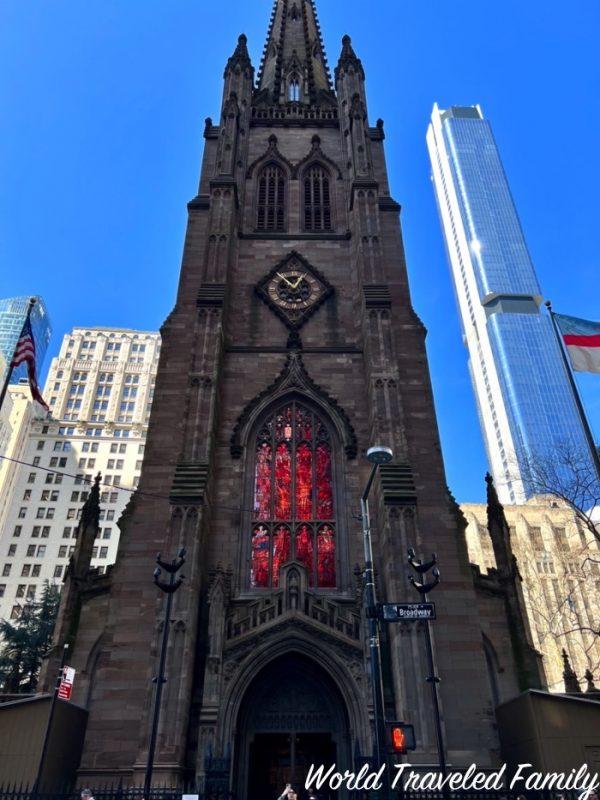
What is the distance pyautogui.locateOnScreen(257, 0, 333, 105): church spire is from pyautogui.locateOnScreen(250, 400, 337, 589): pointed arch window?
23.7 meters

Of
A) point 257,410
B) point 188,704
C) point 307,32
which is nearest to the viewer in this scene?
point 188,704

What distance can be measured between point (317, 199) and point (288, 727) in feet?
80.6

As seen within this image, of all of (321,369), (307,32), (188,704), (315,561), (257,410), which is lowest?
(188,704)

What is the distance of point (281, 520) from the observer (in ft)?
73.3

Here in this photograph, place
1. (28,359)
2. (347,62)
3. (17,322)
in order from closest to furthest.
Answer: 1. (28,359)
2. (347,62)
3. (17,322)

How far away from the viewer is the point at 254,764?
60.0 ft

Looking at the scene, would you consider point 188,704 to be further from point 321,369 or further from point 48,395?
point 48,395

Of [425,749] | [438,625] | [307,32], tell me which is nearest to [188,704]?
[425,749]

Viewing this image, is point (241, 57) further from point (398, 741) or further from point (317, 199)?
point (398, 741)

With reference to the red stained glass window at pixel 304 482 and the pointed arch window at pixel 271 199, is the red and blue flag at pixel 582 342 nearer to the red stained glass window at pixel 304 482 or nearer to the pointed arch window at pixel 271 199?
the red stained glass window at pixel 304 482

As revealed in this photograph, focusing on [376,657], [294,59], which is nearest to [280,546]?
[376,657]

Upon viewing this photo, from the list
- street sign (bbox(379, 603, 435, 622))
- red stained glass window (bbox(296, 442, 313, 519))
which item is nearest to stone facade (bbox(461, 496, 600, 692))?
red stained glass window (bbox(296, 442, 313, 519))

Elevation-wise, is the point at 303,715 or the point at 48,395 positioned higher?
the point at 48,395

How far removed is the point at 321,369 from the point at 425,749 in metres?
14.0
